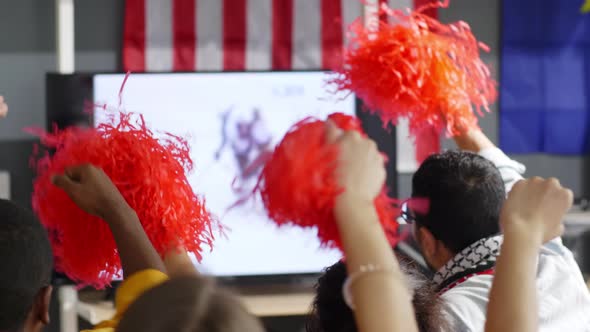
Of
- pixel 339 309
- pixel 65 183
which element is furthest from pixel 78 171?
pixel 339 309

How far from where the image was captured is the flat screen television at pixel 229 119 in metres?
3.49

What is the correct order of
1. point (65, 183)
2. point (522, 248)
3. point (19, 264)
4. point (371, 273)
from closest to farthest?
point (371, 273)
point (522, 248)
point (19, 264)
point (65, 183)

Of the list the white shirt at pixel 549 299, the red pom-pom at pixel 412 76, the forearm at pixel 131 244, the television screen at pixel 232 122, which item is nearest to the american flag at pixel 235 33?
the television screen at pixel 232 122

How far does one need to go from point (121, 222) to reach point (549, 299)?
2.62ft

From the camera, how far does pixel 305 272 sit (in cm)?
367

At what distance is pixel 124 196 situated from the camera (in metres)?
1.40

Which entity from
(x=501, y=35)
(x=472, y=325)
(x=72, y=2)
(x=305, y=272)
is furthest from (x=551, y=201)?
(x=501, y=35)

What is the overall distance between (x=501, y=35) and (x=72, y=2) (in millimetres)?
1865

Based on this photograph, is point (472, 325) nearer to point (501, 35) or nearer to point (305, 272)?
point (305, 272)

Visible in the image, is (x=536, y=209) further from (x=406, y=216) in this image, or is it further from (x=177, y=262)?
(x=406, y=216)

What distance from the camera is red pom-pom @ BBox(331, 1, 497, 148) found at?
1.86 metres

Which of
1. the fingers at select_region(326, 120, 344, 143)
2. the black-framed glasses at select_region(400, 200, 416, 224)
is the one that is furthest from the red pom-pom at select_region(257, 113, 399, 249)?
the black-framed glasses at select_region(400, 200, 416, 224)

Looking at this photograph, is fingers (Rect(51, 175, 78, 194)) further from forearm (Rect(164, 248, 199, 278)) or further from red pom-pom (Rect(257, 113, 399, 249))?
red pom-pom (Rect(257, 113, 399, 249))

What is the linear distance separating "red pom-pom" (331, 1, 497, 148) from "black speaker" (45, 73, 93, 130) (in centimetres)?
171
